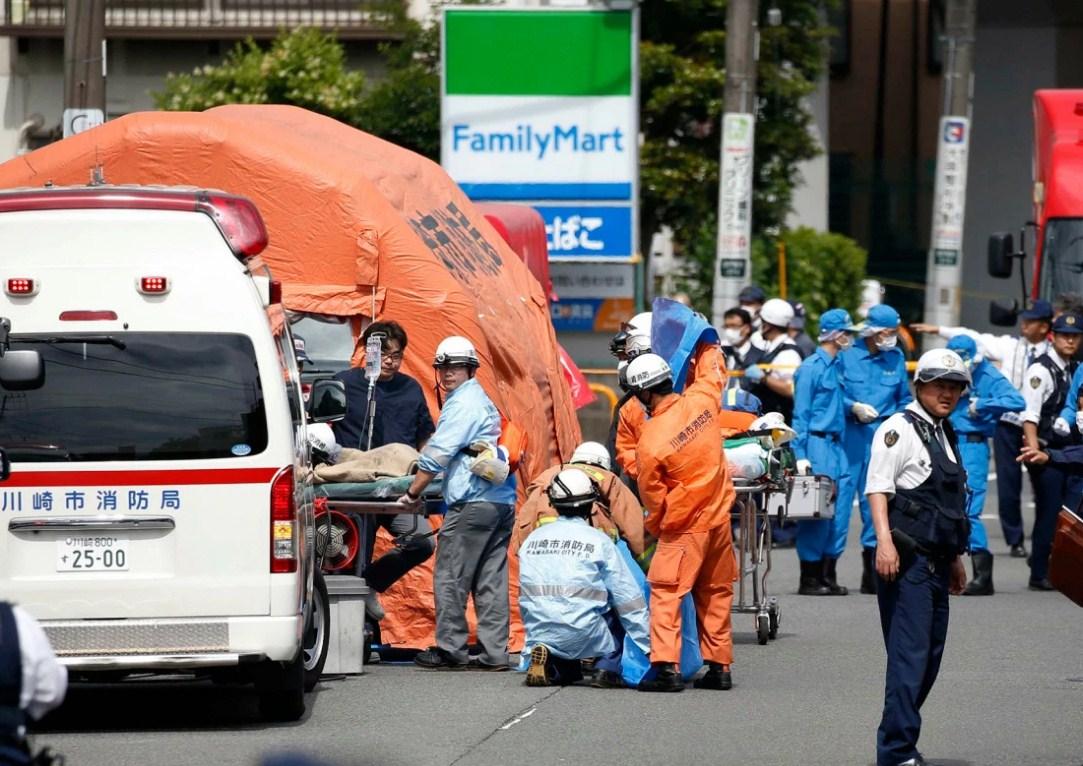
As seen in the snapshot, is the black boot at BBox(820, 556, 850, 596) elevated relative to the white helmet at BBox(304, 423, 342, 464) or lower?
lower

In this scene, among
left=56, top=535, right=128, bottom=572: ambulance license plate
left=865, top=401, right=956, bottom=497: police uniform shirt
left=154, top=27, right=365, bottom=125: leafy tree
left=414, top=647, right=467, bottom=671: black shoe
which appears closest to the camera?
left=865, top=401, right=956, bottom=497: police uniform shirt

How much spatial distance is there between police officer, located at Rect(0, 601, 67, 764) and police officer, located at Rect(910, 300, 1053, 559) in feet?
34.0

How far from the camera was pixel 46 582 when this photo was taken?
30.0ft

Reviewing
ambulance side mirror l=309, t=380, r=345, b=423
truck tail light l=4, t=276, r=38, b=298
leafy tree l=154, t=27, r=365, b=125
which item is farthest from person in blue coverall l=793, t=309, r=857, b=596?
→ leafy tree l=154, t=27, r=365, b=125

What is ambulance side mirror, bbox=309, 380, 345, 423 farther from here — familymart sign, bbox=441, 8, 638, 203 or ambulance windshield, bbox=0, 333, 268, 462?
familymart sign, bbox=441, 8, 638, 203

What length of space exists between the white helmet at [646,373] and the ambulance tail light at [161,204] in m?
2.03

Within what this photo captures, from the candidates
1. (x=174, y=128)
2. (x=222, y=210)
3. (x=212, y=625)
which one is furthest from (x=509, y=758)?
(x=174, y=128)

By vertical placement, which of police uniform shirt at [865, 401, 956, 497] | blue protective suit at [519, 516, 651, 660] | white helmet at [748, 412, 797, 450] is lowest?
blue protective suit at [519, 516, 651, 660]

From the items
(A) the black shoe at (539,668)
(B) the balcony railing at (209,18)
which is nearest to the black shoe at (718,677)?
(A) the black shoe at (539,668)

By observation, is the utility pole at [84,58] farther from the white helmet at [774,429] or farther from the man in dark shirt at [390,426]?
the white helmet at [774,429]

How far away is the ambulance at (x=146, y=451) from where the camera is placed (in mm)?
9164

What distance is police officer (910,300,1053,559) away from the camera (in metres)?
15.6

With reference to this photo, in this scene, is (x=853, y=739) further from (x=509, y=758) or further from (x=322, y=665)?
(x=322, y=665)

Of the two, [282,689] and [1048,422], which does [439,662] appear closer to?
[282,689]
